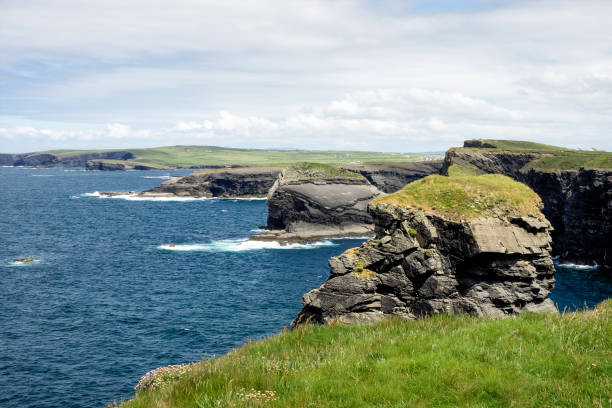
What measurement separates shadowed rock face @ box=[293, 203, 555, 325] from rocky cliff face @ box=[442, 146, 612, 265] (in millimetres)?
50022

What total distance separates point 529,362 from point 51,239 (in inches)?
4097

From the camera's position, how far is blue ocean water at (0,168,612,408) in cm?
3728

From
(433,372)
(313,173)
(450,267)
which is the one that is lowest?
(450,267)

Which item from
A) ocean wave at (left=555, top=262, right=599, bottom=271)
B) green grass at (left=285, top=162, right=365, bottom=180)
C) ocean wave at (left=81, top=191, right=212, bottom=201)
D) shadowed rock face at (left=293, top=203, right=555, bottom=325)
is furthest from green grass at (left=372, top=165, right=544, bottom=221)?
ocean wave at (left=81, top=191, right=212, bottom=201)

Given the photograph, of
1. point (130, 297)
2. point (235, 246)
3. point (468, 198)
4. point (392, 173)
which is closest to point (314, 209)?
point (235, 246)

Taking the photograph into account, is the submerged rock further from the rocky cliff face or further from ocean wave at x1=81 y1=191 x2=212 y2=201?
ocean wave at x1=81 y1=191 x2=212 y2=201

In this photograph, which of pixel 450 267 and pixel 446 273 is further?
pixel 450 267

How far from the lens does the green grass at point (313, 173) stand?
371 ft

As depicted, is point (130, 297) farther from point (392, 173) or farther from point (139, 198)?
point (392, 173)

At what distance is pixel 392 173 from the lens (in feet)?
634

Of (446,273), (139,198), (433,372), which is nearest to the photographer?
(433,372)

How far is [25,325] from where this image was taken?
4681cm

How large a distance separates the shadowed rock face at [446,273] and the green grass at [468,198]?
87 centimetres

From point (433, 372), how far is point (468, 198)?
90.1 ft
